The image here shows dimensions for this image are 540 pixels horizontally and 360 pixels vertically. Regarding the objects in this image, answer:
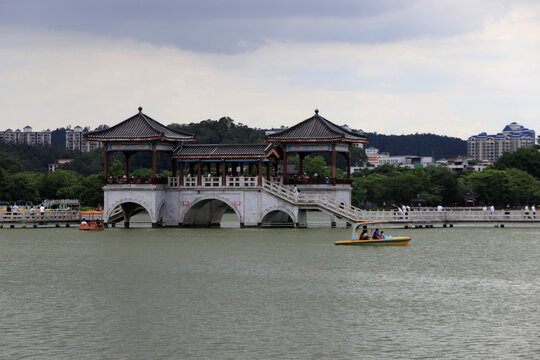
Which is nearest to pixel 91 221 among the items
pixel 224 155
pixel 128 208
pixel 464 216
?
pixel 128 208

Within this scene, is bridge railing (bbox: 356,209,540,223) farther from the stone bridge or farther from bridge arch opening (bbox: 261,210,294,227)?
bridge arch opening (bbox: 261,210,294,227)

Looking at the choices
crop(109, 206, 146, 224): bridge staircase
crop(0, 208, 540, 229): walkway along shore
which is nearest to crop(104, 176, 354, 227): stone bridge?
crop(109, 206, 146, 224): bridge staircase

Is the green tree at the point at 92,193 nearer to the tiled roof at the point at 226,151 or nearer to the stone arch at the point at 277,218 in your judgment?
the tiled roof at the point at 226,151

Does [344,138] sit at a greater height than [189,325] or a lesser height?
greater

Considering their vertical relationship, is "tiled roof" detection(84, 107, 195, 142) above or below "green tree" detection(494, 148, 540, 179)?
below

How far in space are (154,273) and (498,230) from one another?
3596 cm

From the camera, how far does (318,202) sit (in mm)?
64000

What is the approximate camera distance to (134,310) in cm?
3078

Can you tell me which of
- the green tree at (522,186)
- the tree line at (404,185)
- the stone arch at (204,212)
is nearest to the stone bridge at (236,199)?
the stone arch at (204,212)

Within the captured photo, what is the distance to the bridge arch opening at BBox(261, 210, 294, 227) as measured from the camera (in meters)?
66.8

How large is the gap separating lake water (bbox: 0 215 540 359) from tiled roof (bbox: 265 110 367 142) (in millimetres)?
13378

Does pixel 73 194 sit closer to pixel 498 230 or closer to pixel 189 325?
pixel 498 230

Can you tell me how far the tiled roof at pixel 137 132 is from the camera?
66750 millimetres

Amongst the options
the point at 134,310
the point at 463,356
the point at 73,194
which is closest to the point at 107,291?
the point at 134,310
